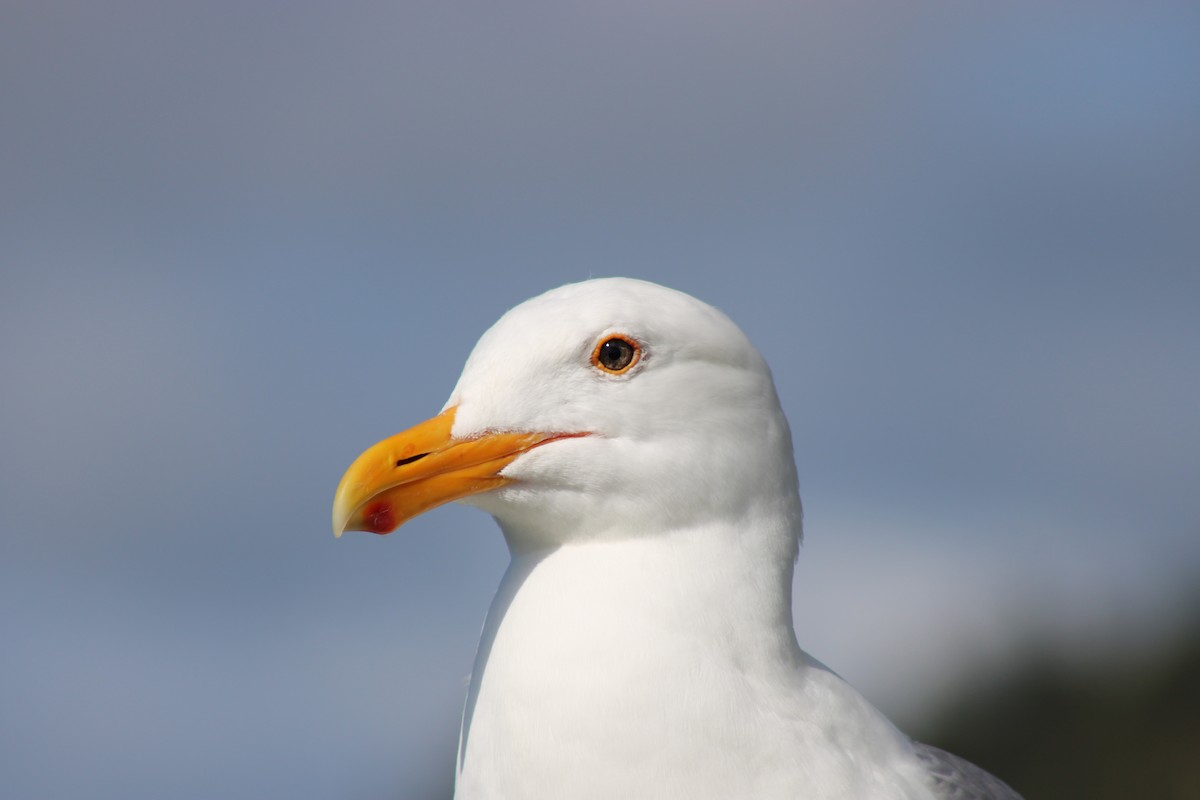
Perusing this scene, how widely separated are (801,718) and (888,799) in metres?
0.37

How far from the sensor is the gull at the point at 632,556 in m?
3.54

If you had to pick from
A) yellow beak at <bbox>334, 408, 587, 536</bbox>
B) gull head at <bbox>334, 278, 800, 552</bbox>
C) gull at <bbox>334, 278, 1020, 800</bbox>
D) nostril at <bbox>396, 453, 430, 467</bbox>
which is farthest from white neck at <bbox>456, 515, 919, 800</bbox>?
nostril at <bbox>396, 453, 430, 467</bbox>

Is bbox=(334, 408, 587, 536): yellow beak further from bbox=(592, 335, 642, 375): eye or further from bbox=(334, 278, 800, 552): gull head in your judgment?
bbox=(592, 335, 642, 375): eye

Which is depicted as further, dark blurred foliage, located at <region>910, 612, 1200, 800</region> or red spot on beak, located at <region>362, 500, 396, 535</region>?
dark blurred foliage, located at <region>910, 612, 1200, 800</region>

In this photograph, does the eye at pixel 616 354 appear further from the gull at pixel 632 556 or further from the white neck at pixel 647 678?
the white neck at pixel 647 678

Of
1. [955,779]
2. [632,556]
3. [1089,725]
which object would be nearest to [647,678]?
[632,556]

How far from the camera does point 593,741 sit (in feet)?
11.5

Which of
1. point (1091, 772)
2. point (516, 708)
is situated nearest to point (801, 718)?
point (516, 708)

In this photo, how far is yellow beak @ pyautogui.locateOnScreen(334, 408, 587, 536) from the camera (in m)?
3.62

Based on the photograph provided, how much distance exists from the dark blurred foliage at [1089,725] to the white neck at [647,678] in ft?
36.7

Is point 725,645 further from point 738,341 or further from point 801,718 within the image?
point 738,341

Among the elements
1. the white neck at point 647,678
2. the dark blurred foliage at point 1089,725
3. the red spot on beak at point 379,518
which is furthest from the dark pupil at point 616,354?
the dark blurred foliage at point 1089,725

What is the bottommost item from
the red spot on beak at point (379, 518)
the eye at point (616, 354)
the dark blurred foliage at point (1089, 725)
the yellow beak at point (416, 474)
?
the dark blurred foliage at point (1089, 725)

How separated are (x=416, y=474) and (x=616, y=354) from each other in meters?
0.72
